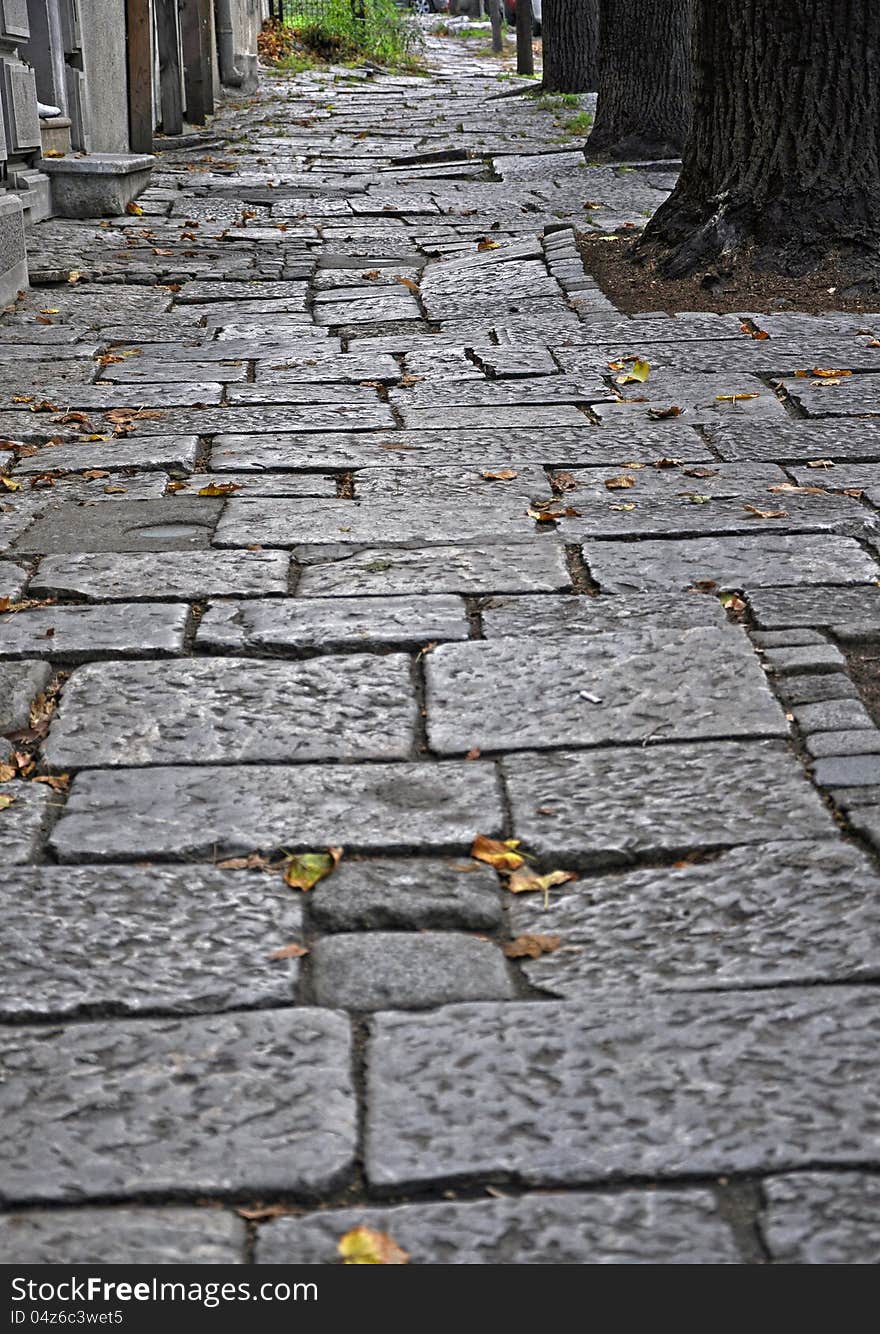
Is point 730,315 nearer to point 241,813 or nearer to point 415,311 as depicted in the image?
point 415,311

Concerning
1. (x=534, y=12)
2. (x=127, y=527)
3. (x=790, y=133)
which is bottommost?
(x=127, y=527)

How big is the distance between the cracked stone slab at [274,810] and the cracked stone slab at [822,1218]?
0.92 meters

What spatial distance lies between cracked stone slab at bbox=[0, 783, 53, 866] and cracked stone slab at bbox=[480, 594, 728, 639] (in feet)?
3.61

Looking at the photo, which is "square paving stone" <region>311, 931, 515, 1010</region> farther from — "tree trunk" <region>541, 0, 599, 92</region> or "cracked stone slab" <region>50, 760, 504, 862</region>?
"tree trunk" <region>541, 0, 599, 92</region>

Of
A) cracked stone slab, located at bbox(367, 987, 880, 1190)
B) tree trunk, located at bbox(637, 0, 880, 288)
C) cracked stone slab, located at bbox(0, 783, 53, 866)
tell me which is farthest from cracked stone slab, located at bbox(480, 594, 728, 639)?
tree trunk, located at bbox(637, 0, 880, 288)

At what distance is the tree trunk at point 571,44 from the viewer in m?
15.2

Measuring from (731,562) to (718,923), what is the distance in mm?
1674

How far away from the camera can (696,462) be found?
4.79m

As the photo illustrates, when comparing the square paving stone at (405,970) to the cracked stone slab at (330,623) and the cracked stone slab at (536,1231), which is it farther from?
the cracked stone slab at (330,623)

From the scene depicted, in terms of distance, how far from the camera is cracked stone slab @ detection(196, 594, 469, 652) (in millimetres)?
3441

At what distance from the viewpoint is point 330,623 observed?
354 cm

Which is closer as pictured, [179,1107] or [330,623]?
[179,1107]

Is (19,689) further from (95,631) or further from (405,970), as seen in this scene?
(405,970)

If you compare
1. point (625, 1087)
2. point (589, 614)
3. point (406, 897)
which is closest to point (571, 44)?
point (589, 614)
